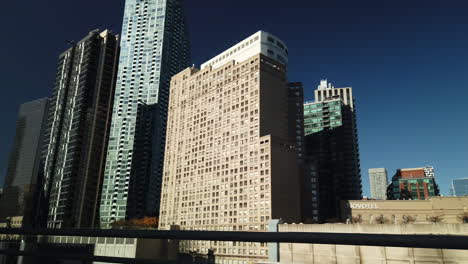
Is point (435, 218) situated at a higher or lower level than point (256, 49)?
lower

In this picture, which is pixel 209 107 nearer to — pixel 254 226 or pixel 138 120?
pixel 254 226

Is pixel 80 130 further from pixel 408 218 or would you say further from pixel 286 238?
pixel 286 238

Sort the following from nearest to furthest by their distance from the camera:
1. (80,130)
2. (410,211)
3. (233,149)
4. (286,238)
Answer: (286,238) < (410,211) < (233,149) < (80,130)

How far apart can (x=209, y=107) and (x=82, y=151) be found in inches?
2493

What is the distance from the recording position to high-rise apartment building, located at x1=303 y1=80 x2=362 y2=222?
160 metres

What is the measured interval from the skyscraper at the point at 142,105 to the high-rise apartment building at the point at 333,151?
244 ft

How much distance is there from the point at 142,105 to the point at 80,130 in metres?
33.4

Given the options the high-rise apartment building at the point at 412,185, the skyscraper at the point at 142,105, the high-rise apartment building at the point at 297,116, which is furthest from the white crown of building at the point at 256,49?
the high-rise apartment building at the point at 412,185

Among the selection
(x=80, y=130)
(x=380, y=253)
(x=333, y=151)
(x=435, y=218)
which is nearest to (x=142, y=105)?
(x=80, y=130)

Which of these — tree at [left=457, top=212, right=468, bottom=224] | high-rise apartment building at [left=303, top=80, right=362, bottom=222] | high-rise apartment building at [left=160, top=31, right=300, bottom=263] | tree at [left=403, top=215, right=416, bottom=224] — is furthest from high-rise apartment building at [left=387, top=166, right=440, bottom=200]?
high-rise apartment building at [left=160, top=31, right=300, bottom=263]

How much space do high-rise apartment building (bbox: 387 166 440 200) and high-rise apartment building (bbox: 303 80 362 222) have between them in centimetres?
1675

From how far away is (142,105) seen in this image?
6565 inches

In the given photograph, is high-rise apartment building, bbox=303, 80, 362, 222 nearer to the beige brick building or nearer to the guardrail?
the beige brick building

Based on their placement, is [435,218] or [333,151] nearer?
[435,218]
